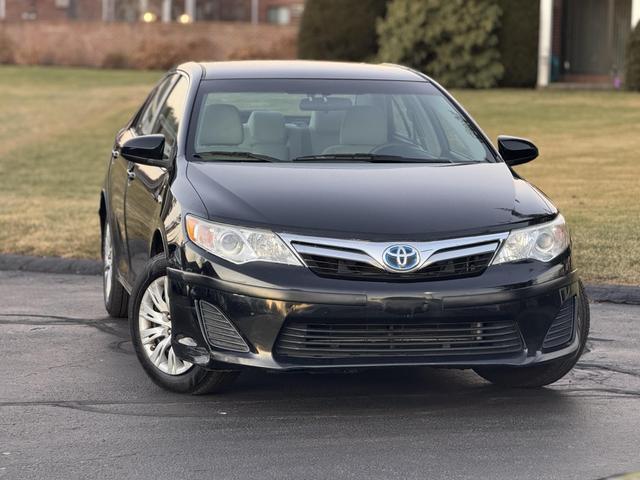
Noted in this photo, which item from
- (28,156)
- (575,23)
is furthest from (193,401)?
(575,23)

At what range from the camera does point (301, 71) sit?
28.1 ft

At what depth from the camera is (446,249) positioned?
6621 millimetres

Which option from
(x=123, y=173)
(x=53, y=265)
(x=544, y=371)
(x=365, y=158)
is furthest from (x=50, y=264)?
(x=544, y=371)

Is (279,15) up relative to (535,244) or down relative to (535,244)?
down

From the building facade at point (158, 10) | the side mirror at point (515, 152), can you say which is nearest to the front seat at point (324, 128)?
the side mirror at point (515, 152)

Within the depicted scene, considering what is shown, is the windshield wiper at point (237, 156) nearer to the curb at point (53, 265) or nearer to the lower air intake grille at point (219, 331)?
the lower air intake grille at point (219, 331)

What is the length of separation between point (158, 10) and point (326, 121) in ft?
169

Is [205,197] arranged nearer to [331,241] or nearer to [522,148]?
[331,241]

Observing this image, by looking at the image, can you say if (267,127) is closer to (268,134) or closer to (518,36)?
(268,134)

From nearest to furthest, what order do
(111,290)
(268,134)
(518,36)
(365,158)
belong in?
(365,158) → (268,134) → (111,290) → (518,36)

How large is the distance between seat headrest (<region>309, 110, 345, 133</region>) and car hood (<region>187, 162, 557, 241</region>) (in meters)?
0.51

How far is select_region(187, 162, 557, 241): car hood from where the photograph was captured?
264 inches

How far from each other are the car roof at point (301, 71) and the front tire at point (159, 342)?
1517mm

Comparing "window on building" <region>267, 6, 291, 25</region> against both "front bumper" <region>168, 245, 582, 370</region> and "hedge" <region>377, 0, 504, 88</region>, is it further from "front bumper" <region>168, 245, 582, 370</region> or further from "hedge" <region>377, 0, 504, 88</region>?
"front bumper" <region>168, 245, 582, 370</region>
